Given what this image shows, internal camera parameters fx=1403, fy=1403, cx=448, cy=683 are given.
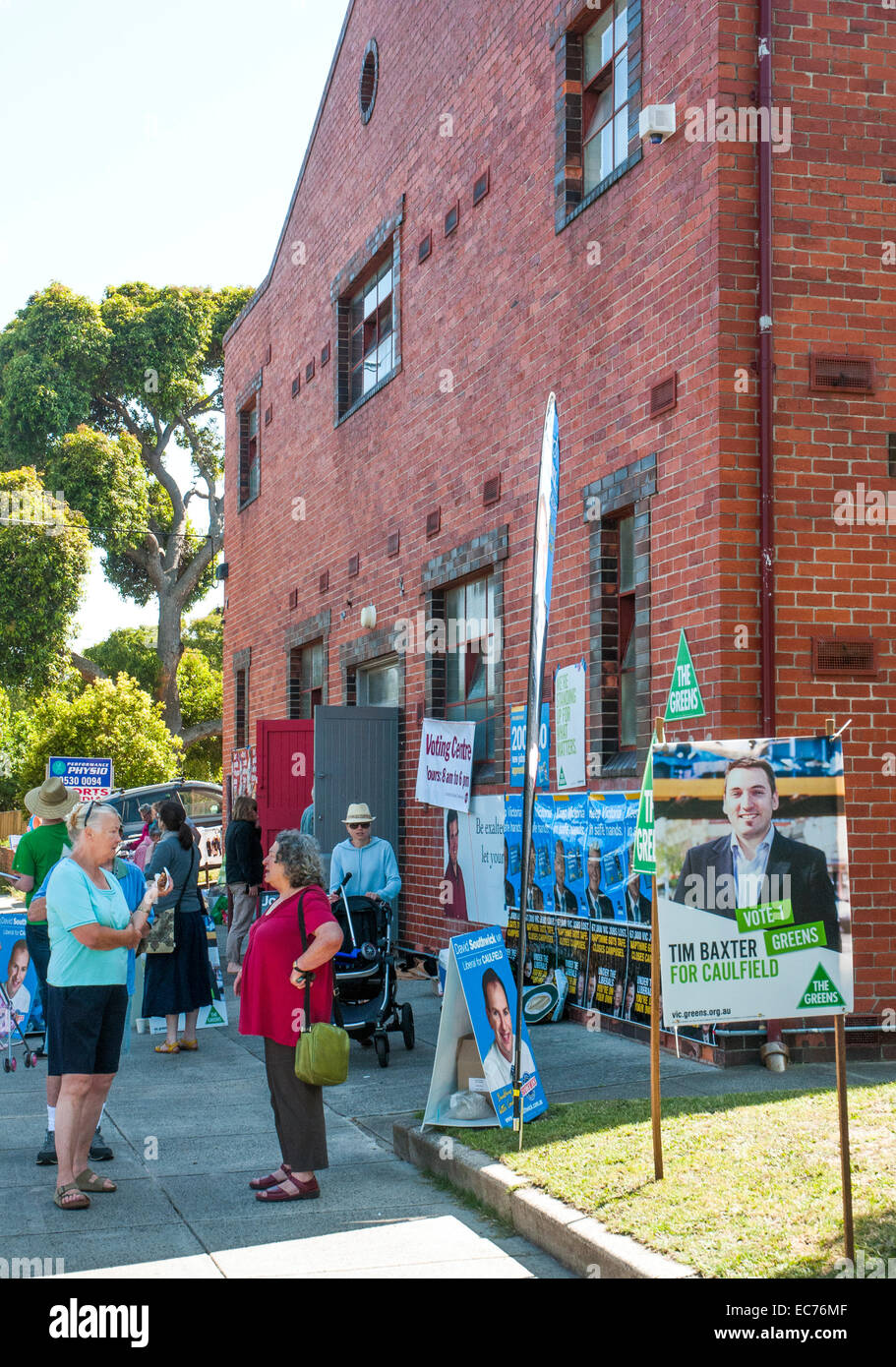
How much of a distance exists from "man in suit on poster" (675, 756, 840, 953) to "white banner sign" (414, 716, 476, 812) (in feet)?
23.4

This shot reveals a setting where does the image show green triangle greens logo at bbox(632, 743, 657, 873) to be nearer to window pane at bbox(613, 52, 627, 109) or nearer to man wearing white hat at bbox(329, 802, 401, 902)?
man wearing white hat at bbox(329, 802, 401, 902)

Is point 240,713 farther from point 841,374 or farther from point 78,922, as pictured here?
point 78,922

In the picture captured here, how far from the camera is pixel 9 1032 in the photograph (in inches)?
400

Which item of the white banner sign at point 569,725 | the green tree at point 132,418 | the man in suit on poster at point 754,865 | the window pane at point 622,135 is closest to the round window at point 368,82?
the window pane at point 622,135

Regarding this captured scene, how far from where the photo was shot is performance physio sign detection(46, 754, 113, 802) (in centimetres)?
1850

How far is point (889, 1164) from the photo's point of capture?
6.00 metres

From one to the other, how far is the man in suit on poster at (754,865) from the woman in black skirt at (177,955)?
556 centimetres

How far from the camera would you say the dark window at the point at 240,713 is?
23.4 m

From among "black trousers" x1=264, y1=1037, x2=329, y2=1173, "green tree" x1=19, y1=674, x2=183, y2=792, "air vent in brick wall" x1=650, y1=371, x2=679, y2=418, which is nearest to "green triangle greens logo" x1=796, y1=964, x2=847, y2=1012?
"black trousers" x1=264, y1=1037, x2=329, y2=1173

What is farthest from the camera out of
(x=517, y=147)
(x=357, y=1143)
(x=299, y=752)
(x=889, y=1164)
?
(x=299, y=752)

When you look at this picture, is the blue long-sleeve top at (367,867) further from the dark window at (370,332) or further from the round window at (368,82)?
the round window at (368,82)

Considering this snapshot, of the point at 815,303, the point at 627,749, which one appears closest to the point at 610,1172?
the point at 627,749

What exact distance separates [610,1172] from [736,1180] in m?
0.58
